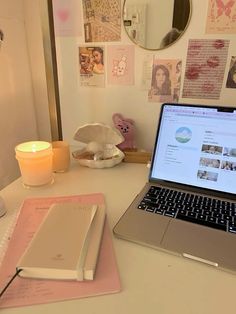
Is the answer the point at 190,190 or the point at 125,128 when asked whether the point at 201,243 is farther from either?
the point at 125,128

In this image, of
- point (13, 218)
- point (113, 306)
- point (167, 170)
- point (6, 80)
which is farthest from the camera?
point (6, 80)

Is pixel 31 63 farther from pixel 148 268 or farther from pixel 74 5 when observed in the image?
pixel 148 268

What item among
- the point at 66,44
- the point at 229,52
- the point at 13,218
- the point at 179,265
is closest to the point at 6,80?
the point at 66,44

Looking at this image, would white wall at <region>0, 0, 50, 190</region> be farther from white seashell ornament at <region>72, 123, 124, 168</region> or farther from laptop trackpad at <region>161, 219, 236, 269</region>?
laptop trackpad at <region>161, 219, 236, 269</region>

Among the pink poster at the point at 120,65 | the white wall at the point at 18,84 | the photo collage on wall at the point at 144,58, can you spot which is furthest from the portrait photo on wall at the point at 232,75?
the white wall at the point at 18,84

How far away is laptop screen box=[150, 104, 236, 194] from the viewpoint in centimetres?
71

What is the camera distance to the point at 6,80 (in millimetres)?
1031

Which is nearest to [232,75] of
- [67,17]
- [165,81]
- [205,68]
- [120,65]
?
[205,68]

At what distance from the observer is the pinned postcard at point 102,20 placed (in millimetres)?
884

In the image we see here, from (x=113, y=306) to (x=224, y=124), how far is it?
0.51 m

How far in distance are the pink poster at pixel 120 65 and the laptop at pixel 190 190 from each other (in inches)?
9.4

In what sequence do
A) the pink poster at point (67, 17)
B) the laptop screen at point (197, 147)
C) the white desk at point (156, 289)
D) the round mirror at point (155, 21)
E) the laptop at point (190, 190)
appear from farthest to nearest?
the pink poster at point (67, 17)
the round mirror at point (155, 21)
the laptop screen at point (197, 147)
the laptop at point (190, 190)
the white desk at point (156, 289)

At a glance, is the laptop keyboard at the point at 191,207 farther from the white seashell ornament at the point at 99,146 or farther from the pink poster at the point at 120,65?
the pink poster at the point at 120,65

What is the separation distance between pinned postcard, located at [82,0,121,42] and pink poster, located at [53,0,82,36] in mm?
25
